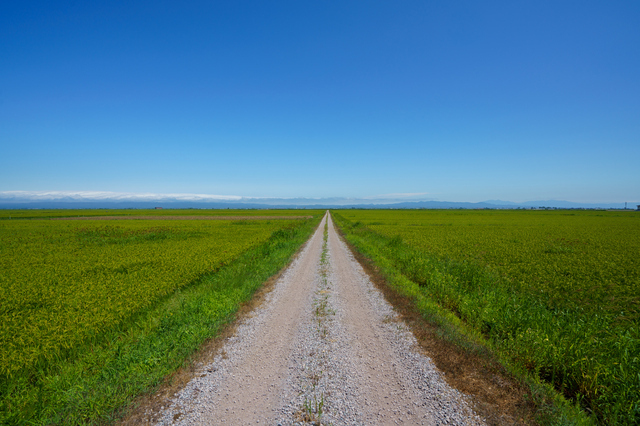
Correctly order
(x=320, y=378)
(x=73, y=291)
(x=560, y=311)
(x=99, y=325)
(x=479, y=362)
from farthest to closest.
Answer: (x=73, y=291), (x=560, y=311), (x=99, y=325), (x=479, y=362), (x=320, y=378)

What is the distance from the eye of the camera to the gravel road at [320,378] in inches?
185

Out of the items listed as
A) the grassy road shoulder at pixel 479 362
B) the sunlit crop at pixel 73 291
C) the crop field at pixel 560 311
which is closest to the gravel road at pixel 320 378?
the grassy road shoulder at pixel 479 362

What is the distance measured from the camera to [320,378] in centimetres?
584

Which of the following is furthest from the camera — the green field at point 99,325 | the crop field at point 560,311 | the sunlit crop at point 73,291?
the sunlit crop at point 73,291

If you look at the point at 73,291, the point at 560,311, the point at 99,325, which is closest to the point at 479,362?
the point at 560,311

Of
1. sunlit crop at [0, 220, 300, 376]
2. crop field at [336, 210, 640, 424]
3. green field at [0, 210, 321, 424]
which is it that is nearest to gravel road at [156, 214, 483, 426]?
green field at [0, 210, 321, 424]

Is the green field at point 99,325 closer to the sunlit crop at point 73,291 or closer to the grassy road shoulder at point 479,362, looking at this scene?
the sunlit crop at point 73,291

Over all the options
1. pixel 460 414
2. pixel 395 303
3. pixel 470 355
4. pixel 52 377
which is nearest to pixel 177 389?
pixel 52 377

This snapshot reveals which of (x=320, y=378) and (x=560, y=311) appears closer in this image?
(x=320, y=378)

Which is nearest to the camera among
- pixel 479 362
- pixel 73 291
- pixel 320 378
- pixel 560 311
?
pixel 320 378

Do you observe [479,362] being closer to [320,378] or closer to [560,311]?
[320,378]

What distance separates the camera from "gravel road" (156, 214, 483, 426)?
4707 mm

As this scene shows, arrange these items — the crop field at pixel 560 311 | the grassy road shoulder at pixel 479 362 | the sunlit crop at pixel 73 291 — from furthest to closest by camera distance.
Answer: the sunlit crop at pixel 73 291, the crop field at pixel 560 311, the grassy road shoulder at pixel 479 362

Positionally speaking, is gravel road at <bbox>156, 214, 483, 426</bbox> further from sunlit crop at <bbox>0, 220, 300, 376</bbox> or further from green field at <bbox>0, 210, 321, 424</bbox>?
sunlit crop at <bbox>0, 220, 300, 376</bbox>
